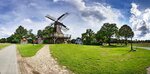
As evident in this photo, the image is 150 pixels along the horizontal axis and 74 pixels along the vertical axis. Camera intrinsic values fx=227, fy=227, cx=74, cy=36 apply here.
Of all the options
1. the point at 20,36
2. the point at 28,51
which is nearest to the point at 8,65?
the point at 28,51

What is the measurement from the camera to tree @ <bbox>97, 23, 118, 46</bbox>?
113 meters

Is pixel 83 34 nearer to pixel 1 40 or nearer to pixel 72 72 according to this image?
pixel 1 40

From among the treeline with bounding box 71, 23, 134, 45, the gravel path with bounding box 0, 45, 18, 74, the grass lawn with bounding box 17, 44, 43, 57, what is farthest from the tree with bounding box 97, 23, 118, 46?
the gravel path with bounding box 0, 45, 18, 74

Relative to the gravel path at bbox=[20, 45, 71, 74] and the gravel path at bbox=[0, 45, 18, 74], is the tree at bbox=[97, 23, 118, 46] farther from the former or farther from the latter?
the gravel path at bbox=[20, 45, 71, 74]

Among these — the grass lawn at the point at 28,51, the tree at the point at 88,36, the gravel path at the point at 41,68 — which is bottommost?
the gravel path at the point at 41,68

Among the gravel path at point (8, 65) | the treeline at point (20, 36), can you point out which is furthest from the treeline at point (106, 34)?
the gravel path at point (8, 65)

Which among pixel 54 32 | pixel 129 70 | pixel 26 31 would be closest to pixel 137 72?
pixel 129 70

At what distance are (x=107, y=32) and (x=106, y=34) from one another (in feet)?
3.72

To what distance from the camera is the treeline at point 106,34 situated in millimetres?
113375

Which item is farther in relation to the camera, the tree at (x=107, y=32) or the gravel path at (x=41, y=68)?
the tree at (x=107, y=32)

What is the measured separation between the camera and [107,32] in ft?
372

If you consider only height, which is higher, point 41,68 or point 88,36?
point 88,36

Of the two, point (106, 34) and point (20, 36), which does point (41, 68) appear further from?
point (20, 36)

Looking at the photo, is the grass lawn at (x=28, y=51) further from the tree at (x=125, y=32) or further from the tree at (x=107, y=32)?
the tree at (x=125, y=32)
